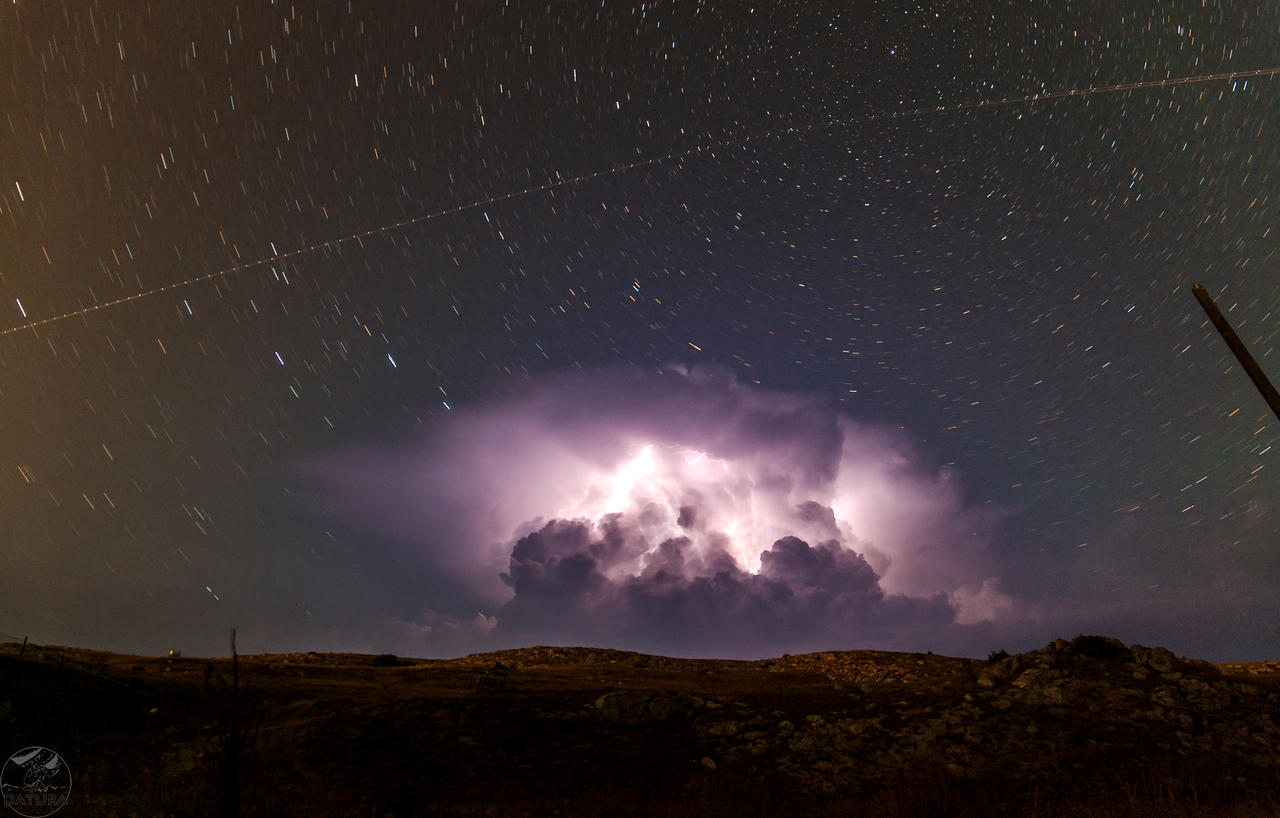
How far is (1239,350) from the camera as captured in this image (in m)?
13.2

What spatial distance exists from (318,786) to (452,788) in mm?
2839

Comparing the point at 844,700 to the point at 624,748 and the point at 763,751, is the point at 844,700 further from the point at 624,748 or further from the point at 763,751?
the point at 624,748

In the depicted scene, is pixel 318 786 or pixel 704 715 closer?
pixel 318 786

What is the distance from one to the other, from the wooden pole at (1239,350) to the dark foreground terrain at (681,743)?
775 centimetres

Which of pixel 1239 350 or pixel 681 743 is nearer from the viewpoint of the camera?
pixel 1239 350

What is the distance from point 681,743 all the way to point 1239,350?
1590 cm

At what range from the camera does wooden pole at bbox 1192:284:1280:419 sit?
493 inches

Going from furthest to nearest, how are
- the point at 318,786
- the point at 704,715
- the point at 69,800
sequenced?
the point at 704,715 → the point at 318,786 → the point at 69,800

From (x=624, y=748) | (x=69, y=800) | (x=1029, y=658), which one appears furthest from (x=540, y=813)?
(x=1029, y=658)

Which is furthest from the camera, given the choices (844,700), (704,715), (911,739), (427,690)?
(427,690)

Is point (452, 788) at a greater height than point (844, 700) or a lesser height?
lesser

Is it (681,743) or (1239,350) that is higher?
(1239,350)

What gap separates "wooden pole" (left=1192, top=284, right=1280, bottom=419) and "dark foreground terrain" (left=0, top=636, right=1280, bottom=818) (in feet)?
25.4

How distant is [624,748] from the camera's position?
17.1 meters
